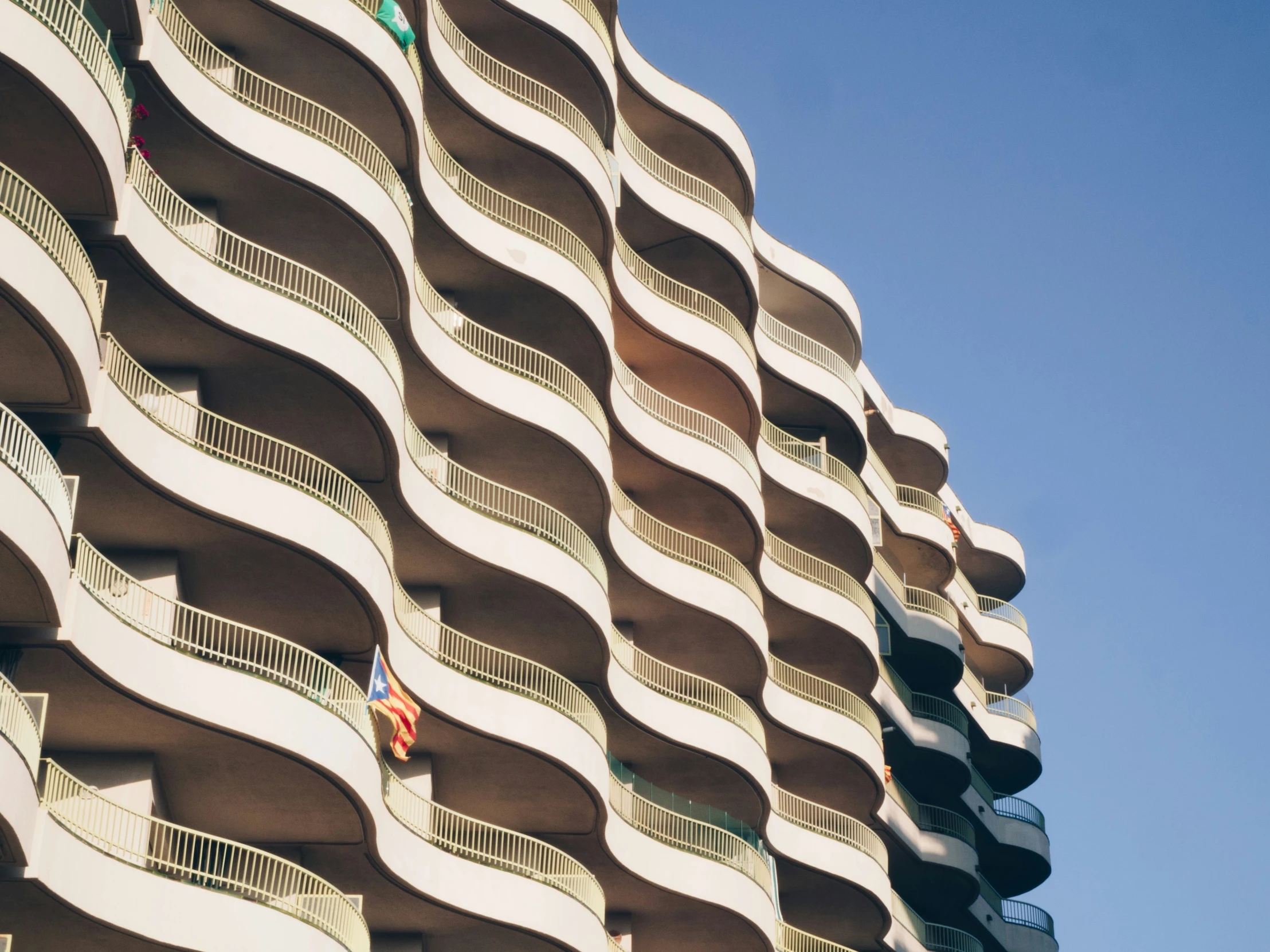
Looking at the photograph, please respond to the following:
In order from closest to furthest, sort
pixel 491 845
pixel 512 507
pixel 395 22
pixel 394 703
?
pixel 394 703
pixel 395 22
pixel 491 845
pixel 512 507

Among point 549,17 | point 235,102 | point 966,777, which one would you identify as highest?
point 549,17

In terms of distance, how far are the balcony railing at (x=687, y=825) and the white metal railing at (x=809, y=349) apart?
14.8m

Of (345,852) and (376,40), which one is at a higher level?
(376,40)

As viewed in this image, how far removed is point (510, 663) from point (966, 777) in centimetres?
2636

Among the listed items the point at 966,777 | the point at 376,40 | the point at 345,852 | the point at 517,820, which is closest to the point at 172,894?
the point at 345,852

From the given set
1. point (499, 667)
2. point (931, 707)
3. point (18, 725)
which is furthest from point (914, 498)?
point (18, 725)

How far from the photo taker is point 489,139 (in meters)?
43.5

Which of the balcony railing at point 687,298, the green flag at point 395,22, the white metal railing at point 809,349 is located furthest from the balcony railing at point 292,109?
the white metal railing at point 809,349

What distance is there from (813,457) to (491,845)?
61.9ft

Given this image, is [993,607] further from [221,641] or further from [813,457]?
[221,641]

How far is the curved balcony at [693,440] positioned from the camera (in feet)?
151

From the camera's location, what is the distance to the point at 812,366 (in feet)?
179

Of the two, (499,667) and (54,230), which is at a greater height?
(54,230)

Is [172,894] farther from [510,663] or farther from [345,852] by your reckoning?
[510,663]
